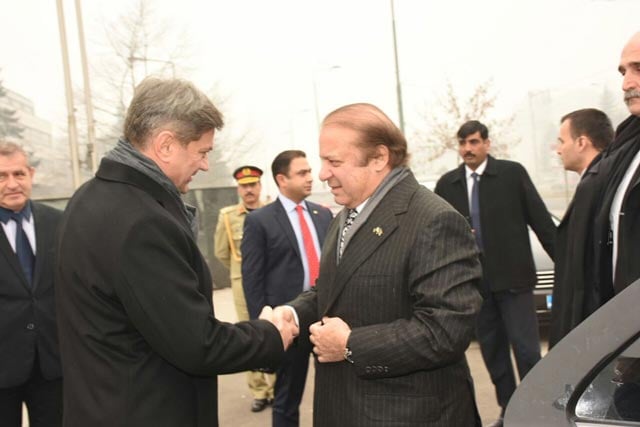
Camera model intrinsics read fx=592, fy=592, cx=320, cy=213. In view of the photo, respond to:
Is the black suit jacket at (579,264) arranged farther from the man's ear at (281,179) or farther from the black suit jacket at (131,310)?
the man's ear at (281,179)

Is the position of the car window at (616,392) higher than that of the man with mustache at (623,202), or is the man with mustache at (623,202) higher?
the man with mustache at (623,202)

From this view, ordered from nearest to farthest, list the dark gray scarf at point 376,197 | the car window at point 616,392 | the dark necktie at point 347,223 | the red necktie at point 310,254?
the car window at point 616,392, the dark gray scarf at point 376,197, the dark necktie at point 347,223, the red necktie at point 310,254

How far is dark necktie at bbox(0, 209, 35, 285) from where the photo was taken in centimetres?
319

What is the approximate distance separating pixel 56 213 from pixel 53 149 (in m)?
8.00

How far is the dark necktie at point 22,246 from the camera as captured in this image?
3193 mm

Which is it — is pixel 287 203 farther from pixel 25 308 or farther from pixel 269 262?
pixel 25 308

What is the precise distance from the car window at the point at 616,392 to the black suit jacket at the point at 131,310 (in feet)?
3.44

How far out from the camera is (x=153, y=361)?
1.85 m

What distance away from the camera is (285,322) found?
91.4 inches

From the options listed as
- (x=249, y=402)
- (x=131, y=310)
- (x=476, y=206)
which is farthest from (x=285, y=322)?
(x=249, y=402)

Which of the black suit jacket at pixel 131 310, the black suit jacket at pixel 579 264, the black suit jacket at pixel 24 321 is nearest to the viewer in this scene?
the black suit jacket at pixel 131 310

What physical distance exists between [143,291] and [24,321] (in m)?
1.72

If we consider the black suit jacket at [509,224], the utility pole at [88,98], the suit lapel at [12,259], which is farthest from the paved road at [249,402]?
the utility pole at [88,98]

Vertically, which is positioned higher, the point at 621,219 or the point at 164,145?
the point at 164,145
